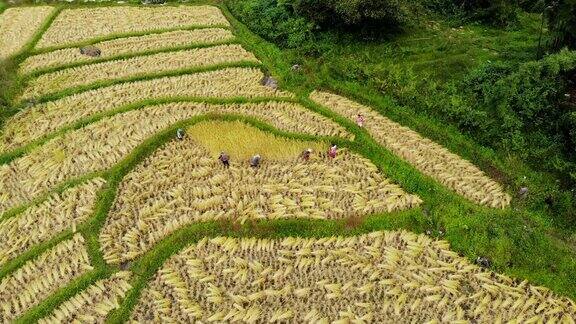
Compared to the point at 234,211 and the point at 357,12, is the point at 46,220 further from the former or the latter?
the point at 357,12

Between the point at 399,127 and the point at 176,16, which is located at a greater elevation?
the point at 176,16

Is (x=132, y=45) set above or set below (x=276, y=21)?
below

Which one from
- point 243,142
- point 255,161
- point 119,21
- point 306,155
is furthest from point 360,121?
point 119,21

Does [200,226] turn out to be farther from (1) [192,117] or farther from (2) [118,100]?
(2) [118,100]

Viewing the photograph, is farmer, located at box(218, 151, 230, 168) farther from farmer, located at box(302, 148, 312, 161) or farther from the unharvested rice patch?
farmer, located at box(302, 148, 312, 161)

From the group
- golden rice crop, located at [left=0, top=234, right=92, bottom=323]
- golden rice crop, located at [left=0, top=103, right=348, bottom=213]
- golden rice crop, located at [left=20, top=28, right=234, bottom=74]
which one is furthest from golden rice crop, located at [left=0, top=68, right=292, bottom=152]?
golden rice crop, located at [left=0, top=234, right=92, bottom=323]

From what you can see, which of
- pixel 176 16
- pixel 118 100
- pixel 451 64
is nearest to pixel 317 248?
pixel 118 100
